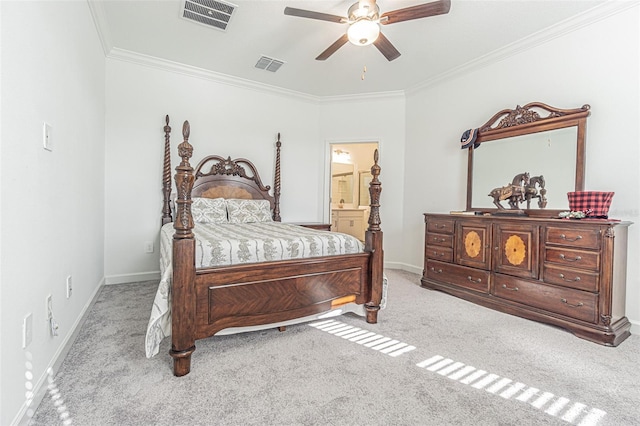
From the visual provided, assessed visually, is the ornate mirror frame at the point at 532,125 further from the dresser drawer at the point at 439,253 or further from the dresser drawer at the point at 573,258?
Result: the dresser drawer at the point at 439,253

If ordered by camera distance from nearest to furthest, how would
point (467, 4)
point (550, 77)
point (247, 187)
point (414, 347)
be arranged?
point (414, 347), point (467, 4), point (550, 77), point (247, 187)

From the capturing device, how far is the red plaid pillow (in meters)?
2.43

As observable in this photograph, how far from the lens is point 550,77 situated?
3049 millimetres

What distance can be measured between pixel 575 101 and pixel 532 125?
0.38m

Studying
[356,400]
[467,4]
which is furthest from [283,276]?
[467,4]

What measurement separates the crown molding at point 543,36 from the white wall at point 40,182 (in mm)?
Result: 4011

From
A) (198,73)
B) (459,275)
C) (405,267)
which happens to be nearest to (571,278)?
(459,275)

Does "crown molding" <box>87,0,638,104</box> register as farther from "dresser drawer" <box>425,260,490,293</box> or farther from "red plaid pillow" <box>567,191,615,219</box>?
"dresser drawer" <box>425,260,490,293</box>

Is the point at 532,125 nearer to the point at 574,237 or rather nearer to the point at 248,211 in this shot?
Answer: the point at 574,237

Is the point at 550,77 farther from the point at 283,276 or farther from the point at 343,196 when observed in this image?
the point at 343,196

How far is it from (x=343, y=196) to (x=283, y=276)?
599 centimetres

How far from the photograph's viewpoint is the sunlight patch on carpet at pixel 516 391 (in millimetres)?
1479

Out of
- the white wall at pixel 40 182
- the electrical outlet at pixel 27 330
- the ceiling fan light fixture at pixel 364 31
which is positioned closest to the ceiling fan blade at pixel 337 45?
the ceiling fan light fixture at pixel 364 31

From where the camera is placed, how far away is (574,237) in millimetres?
2459
